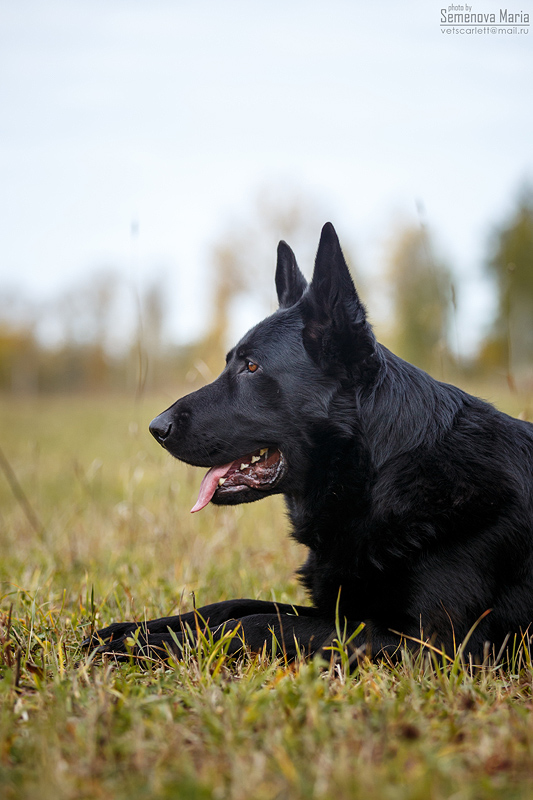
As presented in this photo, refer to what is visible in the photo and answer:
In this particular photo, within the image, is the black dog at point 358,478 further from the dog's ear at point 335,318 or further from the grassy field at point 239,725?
the grassy field at point 239,725

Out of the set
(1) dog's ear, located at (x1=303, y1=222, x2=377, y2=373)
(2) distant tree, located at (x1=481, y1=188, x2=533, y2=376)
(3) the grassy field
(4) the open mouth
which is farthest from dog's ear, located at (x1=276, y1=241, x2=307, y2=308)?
(2) distant tree, located at (x1=481, y1=188, x2=533, y2=376)

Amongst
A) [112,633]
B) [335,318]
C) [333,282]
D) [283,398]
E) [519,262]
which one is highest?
[519,262]

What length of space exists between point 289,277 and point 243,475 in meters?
1.14

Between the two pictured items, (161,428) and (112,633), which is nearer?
(112,633)

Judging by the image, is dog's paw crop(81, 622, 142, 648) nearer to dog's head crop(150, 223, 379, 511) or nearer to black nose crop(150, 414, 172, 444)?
dog's head crop(150, 223, 379, 511)

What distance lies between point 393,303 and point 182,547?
22271 millimetres

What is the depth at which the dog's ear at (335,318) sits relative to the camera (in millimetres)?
2531

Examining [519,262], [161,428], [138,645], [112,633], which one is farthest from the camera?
[519,262]

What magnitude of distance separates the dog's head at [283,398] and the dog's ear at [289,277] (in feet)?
1.38

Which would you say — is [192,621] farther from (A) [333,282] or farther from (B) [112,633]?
(A) [333,282]

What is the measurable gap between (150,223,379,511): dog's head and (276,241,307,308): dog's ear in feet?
1.38

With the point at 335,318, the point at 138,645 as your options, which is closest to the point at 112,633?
the point at 138,645

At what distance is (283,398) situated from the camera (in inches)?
104

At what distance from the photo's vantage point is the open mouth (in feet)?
8.97
